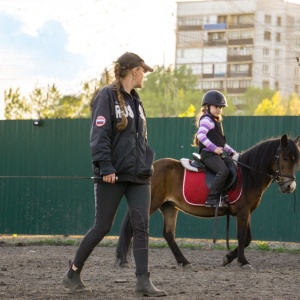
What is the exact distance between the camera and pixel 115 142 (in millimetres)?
9250

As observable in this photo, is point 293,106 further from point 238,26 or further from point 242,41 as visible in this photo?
point 238,26

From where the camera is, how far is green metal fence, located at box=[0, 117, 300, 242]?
1689 centimetres

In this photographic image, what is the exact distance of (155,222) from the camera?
58.3ft

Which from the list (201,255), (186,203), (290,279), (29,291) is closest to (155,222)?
(201,255)

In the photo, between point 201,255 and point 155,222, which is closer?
point 201,255

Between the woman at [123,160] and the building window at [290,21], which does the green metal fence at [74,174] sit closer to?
the woman at [123,160]

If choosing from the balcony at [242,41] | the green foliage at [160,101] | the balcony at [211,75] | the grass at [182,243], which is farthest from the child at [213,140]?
the balcony at [242,41]

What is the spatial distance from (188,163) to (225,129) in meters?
3.77

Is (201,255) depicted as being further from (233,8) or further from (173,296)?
(233,8)

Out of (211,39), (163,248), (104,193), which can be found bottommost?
(163,248)

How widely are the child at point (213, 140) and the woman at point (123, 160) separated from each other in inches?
139

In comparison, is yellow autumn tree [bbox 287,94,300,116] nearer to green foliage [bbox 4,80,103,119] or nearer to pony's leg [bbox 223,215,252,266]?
green foliage [bbox 4,80,103,119]

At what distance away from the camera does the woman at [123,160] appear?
30.2ft

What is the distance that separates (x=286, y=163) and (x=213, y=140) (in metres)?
0.96
